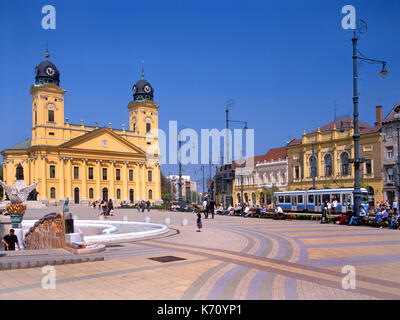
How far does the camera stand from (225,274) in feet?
28.9

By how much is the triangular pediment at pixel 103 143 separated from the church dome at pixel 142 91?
1287 cm

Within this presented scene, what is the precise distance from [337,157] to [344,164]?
1.58m

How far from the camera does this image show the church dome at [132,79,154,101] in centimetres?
8844

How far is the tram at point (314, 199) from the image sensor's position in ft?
123

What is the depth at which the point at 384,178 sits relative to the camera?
53.9 meters

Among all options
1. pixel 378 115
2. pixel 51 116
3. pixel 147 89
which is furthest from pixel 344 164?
pixel 51 116

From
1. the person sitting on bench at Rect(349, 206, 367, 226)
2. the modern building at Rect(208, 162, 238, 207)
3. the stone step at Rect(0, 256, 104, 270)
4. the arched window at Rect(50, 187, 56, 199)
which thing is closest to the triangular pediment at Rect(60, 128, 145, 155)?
the arched window at Rect(50, 187, 56, 199)

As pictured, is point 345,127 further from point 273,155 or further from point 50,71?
point 50,71

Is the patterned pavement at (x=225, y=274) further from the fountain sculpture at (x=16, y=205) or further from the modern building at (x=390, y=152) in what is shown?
the modern building at (x=390, y=152)

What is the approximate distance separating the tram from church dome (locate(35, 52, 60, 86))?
51.6 m

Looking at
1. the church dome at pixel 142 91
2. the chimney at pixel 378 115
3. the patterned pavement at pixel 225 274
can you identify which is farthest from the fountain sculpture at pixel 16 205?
the church dome at pixel 142 91

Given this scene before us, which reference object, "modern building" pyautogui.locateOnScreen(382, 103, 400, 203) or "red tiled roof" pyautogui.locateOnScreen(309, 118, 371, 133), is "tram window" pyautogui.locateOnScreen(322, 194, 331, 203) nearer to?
"modern building" pyautogui.locateOnScreen(382, 103, 400, 203)

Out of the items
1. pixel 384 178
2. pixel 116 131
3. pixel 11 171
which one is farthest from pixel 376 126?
pixel 11 171
